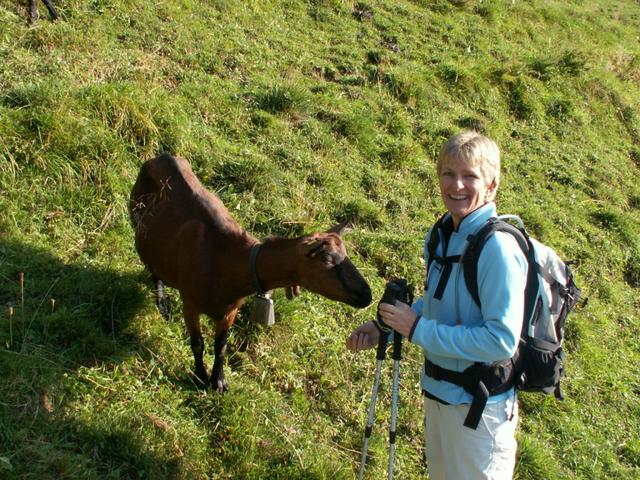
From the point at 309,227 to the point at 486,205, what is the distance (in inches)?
146

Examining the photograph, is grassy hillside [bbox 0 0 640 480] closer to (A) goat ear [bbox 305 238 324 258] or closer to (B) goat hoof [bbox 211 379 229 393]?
(B) goat hoof [bbox 211 379 229 393]

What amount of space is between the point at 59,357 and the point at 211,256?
1.25 m

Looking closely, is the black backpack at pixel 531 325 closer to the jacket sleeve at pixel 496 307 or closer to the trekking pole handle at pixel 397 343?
the jacket sleeve at pixel 496 307

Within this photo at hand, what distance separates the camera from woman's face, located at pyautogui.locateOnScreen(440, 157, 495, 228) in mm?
2814

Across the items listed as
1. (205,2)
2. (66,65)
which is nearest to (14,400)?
(66,65)

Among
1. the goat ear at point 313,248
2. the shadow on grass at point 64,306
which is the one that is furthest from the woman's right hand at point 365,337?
the shadow on grass at point 64,306

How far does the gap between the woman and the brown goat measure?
0.96m

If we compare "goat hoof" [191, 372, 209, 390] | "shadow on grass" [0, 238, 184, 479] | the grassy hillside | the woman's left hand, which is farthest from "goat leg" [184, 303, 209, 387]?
the woman's left hand

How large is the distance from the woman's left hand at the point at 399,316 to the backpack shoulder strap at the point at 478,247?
12.3 inches

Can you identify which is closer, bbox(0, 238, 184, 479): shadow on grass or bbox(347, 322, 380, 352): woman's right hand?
bbox(347, 322, 380, 352): woman's right hand

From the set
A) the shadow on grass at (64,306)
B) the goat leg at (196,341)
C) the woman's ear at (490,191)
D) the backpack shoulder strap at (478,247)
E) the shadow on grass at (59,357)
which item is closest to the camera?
the backpack shoulder strap at (478,247)

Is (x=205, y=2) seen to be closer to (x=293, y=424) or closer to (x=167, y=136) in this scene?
(x=167, y=136)

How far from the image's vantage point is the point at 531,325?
2775 millimetres

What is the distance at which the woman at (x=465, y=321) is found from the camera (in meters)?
2.59
